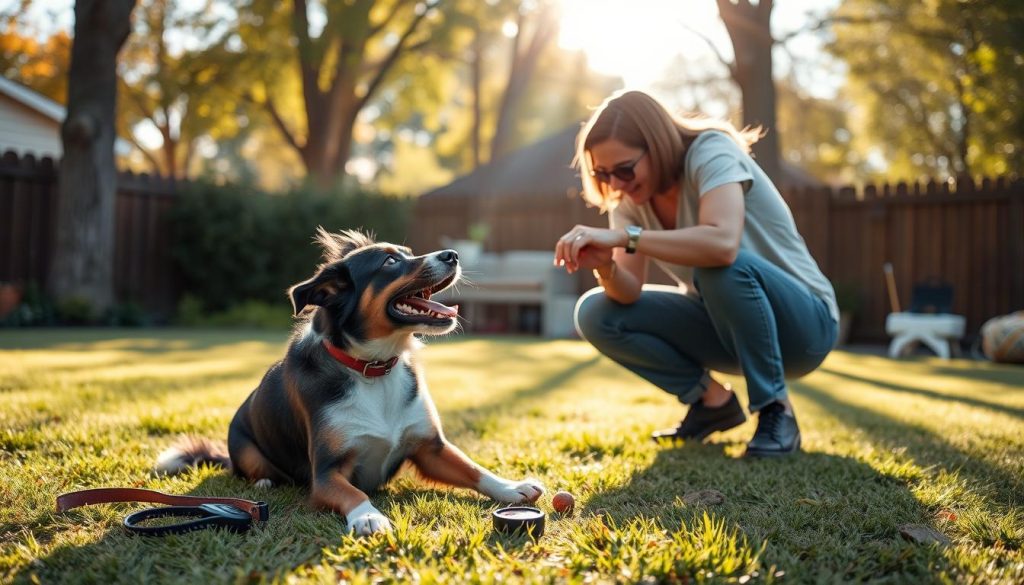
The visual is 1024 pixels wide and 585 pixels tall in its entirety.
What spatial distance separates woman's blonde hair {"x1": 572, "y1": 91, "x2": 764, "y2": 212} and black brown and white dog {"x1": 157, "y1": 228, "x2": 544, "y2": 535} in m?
0.96

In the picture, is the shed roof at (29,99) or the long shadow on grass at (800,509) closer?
the long shadow on grass at (800,509)

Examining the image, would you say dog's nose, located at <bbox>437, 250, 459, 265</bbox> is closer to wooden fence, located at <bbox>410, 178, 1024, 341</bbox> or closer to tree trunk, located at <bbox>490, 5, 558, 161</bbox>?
wooden fence, located at <bbox>410, 178, 1024, 341</bbox>

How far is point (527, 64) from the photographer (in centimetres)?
2405

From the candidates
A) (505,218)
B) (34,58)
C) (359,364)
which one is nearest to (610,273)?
(359,364)

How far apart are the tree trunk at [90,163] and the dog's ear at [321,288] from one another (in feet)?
33.3

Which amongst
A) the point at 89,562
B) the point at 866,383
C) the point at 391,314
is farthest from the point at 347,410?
the point at 866,383

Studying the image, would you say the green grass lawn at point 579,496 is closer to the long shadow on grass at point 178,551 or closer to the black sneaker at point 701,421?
the long shadow on grass at point 178,551

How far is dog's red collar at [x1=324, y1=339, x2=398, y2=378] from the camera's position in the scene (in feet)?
9.14

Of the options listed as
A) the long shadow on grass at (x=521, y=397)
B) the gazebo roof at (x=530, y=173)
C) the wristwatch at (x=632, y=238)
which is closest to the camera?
the wristwatch at (x=632, y=238)

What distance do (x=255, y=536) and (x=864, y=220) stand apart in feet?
37.3

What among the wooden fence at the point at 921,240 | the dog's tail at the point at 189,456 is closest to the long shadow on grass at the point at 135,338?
the dog's tail at the point at 189,456

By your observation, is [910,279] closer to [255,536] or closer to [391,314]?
[391,314]

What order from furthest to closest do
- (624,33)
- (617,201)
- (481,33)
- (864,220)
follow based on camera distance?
(481,33) < (624,33) < (864,220) < (617,201)

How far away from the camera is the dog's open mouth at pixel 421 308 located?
2848 mm
